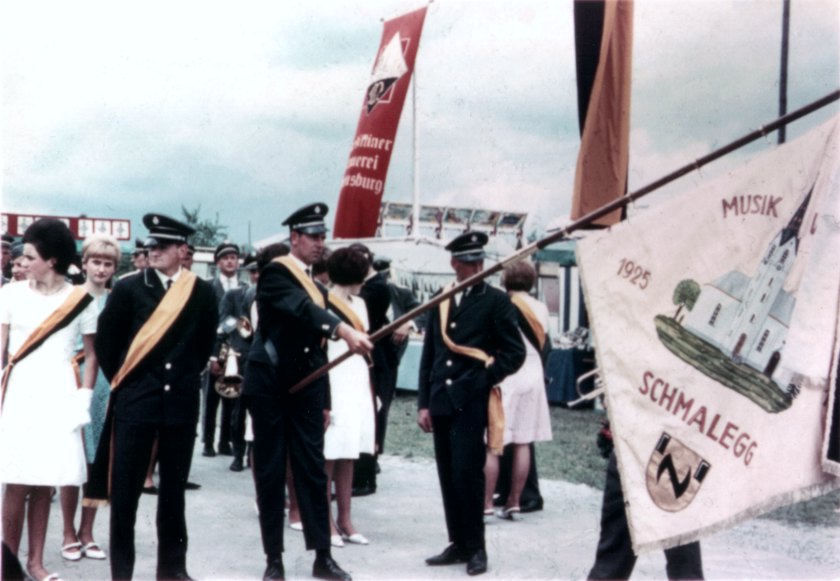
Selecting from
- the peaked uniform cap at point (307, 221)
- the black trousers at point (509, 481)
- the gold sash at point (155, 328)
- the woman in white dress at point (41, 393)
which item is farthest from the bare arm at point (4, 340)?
the black trousers at point (509, 481)

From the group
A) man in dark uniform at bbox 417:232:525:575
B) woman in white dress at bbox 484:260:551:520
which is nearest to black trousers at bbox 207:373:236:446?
woman in white dress at bbox 484:260:551:520

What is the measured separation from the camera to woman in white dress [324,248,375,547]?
7031 millimetres

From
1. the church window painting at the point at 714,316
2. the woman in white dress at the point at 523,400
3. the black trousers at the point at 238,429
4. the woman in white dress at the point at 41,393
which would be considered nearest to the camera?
the church window painting at the point at 714,316

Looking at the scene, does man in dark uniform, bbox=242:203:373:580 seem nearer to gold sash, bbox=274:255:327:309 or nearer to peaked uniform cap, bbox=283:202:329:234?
gold sash, bbox=274:255:327:309

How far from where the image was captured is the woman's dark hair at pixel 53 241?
5.54 metres

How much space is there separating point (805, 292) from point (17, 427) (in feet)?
12.2

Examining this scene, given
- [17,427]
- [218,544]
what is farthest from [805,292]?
[218,544]

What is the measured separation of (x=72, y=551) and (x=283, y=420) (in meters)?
1.51

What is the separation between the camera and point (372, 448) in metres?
7.56

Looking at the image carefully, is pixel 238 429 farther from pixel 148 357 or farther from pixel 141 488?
pixel 148 357

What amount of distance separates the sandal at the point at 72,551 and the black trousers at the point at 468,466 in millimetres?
2170

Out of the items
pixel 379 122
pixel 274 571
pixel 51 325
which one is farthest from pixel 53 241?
pixel 379 122

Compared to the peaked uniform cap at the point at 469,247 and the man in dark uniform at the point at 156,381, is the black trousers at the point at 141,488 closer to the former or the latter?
the man in dark uniform at the point at 156,381

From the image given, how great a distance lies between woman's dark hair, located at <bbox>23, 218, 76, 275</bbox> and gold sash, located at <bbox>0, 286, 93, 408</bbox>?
0.54 feet
